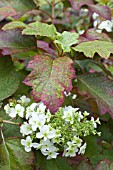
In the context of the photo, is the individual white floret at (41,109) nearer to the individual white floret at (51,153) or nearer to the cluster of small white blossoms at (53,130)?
the cluster of small white blossoms at (53,130)

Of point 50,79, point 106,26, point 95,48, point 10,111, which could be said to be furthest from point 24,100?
point 106,26

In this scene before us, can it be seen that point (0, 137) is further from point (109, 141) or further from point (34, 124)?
point (109, 141)

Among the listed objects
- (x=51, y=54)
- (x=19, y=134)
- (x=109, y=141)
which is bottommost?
(x=109, y=141)

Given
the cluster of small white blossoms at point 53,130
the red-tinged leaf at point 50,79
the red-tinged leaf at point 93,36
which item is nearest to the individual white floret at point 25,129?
the cluster of small white blossoms at point 53,130

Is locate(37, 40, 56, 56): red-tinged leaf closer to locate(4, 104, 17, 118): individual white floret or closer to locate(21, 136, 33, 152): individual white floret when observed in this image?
locate(4, 104, 17, 118): individual white floret

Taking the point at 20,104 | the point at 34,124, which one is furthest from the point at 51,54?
the point at 34,124

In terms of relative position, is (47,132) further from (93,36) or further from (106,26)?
(106,26)

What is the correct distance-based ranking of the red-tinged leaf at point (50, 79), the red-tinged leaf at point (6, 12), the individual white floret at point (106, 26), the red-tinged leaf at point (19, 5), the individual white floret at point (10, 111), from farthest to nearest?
the individual white floret at point (106, 26), the red-tinged leaf at point (19, 5), the red-tinged leaf at point (6, 12), the individual white floret at point (10, 111), the red-tinged leaf at point (50, 79)
